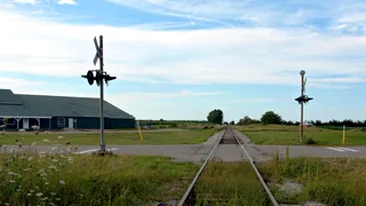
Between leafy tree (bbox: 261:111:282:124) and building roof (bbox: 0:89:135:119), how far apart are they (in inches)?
1940

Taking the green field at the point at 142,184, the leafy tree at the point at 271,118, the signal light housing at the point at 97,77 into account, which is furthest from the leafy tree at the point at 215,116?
the green field at the point at 142,184

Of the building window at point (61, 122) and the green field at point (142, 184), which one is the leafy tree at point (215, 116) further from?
the green field at point (142, 184)

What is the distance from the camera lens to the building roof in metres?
56.1

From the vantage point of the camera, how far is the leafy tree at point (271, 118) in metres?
109

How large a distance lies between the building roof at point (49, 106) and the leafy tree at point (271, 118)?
49272 millimetres

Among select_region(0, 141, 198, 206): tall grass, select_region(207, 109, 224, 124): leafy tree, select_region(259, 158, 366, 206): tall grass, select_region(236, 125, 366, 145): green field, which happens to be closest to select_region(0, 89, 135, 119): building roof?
select_region(236, 125, 366, 145): green field

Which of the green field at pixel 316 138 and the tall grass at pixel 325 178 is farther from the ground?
the tall grass at pixel 325 178

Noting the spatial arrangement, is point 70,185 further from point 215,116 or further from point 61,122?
point 215,116

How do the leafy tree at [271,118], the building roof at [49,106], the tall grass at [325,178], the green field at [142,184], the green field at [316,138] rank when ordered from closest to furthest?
the green field at [142,184] < the tall grass at [325,178] < the green field at [316,138] < the building roof at [49,106] < the leafy tree at [271,118]

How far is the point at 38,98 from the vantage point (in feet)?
207

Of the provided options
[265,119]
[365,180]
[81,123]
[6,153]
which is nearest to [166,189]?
A: [6,153]

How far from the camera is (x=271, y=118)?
110 m

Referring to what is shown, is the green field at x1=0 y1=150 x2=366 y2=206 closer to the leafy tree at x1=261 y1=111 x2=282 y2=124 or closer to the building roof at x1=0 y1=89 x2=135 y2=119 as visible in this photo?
the building roof at x1=0 y1=89 x2=135 y2=119

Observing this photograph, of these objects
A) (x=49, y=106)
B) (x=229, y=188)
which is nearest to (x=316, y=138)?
(x=229, y=188)
